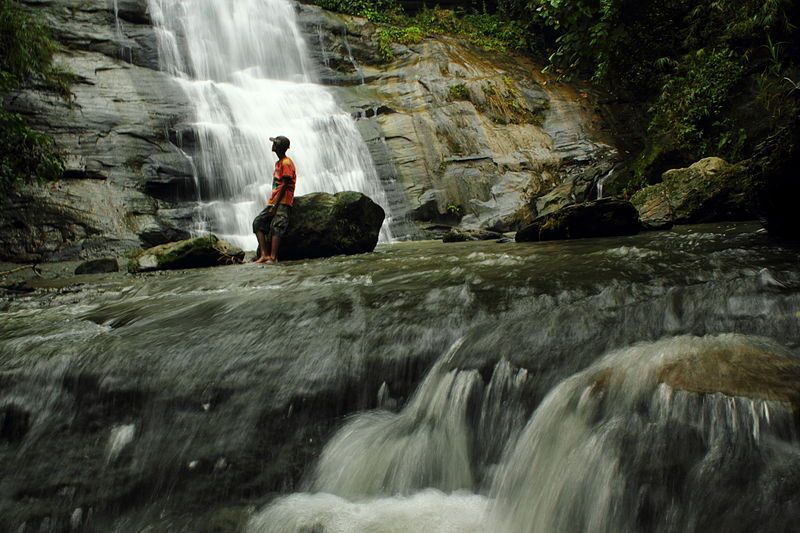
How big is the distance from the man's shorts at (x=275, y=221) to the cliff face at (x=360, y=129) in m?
3.45

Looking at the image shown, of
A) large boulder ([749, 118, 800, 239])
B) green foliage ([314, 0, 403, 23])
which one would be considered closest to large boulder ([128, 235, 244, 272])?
large boulder ([749, 118, 800, 239])

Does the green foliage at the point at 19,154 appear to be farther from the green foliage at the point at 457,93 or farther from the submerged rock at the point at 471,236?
the green foliage at the point at 457,93

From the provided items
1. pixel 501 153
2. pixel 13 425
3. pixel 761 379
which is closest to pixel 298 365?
pixel 13 425

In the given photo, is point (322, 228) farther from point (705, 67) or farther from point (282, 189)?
point (705, 67)

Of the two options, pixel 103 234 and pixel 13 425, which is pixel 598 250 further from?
pixel 103 234

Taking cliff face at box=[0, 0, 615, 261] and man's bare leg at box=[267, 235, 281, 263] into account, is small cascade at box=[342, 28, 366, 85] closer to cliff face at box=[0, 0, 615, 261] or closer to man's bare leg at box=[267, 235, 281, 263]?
cliff face at box=[0, 0, 615, 261]

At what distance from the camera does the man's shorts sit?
853 centimetres

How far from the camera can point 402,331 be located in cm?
371

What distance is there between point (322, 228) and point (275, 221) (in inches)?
30.1

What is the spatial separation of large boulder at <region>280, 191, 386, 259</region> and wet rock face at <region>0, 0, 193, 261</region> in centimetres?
379

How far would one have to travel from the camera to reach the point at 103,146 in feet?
40.1

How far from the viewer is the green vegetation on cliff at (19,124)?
26.3 ft

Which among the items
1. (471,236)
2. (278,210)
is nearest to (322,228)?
(278,210)

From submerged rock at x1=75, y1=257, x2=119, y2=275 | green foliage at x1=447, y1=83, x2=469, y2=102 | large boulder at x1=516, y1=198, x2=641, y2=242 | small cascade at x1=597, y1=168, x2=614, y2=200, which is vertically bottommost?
large boulder at x1=516, y1=198, x2=641, y2=242
